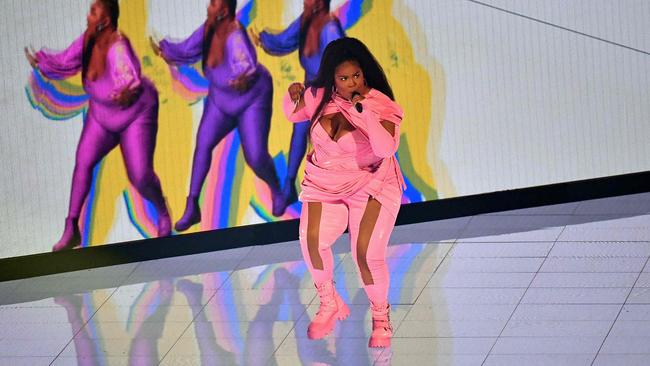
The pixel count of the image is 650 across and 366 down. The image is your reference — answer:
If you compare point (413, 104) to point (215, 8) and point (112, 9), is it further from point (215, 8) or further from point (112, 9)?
point (112, 9)

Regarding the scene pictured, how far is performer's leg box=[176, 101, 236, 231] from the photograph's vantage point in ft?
25.5

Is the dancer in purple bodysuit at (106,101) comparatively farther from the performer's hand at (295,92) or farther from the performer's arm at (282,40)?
the performer's hand at (295,92)

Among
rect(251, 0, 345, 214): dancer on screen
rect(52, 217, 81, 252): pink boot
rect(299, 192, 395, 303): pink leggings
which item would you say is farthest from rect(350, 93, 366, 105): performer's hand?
rect(52, 217, 81, 252): pink boot

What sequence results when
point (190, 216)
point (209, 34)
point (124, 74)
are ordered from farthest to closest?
point (190, 216) < point (209, 34) < point (124, 74)

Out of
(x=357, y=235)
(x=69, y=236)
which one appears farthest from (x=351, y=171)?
(x=69, y=236)

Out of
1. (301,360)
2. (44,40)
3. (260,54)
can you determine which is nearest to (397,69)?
(260,54)

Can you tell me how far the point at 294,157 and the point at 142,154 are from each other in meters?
0.88

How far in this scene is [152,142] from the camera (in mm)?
7723

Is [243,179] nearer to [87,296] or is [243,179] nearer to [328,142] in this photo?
[87,296]

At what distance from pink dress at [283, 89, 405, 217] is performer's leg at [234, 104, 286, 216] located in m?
1.69

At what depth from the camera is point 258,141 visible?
311 inches

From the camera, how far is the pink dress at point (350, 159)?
5.91 m

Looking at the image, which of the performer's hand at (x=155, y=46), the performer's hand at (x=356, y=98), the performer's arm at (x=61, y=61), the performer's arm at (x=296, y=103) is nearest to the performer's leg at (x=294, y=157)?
the performer's hand at (x=155, y=46)

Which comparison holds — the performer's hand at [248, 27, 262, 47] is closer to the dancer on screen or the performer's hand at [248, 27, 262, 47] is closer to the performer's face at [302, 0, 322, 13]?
the dancer on screen
